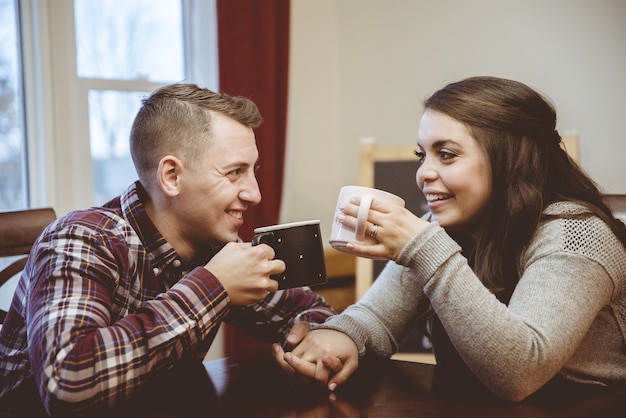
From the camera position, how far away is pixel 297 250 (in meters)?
1.17

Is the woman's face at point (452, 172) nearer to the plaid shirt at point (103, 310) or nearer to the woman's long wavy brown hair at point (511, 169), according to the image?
the woman's long wavy brown hair at point (511, 169)

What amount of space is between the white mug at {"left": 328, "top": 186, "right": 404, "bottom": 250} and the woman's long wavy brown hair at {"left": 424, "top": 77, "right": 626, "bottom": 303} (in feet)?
0.76

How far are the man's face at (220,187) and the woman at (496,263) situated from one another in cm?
27

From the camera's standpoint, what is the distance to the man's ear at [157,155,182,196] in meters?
1.30

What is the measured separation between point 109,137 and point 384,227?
71.2 inches

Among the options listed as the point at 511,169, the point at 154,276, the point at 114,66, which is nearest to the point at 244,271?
the point at 154,276

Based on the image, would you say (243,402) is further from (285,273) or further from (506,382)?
(506,382)

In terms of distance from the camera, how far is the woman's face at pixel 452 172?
47.8 inches

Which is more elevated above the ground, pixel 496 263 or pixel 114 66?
pixel 114 66

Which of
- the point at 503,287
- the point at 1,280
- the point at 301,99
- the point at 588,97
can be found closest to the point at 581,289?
the point at 503,287

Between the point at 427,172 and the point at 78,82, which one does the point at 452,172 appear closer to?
the point at 427,172

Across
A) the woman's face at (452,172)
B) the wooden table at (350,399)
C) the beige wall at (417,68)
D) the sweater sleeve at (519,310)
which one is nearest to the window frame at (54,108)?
the beige wall at (417,68)

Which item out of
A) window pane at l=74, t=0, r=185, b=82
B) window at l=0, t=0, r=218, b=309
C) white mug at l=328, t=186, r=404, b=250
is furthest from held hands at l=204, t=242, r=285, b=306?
window pane at l=74, t=0, r=185, b=82

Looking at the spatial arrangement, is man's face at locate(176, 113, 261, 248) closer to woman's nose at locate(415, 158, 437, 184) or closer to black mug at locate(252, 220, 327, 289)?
black mug at locate(252, 220, 327, 289)
